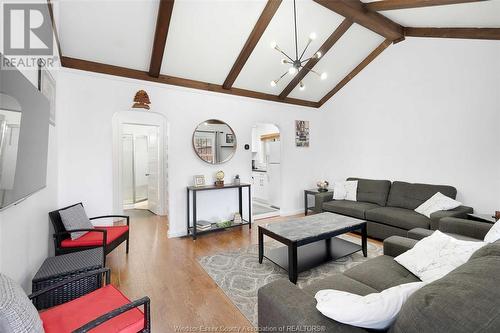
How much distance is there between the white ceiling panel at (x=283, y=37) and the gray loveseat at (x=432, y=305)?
338cm

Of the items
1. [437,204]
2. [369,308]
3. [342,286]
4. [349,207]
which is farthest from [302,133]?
[369,308]

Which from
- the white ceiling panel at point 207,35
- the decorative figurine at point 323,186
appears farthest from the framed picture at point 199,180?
the decorative figurine at point 323,186

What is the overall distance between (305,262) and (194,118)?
9.51 ft

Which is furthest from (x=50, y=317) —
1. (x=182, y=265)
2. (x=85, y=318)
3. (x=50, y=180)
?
(x=50, y=180)

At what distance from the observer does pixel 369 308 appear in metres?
0.98

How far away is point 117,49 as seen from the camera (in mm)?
3258

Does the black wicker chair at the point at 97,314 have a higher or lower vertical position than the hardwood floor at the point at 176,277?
higher

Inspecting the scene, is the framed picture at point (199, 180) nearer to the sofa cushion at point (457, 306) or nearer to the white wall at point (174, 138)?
the white wall at point (174, 138)

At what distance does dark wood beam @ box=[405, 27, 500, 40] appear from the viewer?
325cm

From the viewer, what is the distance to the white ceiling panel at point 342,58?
4117 millimetres

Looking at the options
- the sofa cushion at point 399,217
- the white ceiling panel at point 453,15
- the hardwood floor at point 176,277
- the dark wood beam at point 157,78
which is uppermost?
the white ceiling panel at point 453,15

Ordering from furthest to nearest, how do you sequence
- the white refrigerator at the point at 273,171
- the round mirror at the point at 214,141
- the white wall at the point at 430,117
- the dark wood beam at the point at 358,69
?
the white refrigerator at the point at 273,171 → the dark wood beam at the point at 358,69 → the round mirror at the point at 214,141 → the white wall at the point at 430,117

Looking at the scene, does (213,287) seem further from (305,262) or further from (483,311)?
(483,311)

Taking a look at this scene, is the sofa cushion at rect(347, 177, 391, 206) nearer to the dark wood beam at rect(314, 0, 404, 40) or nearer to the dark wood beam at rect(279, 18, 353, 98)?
the dark wood beam at rect(279, 18, 353, 98)
